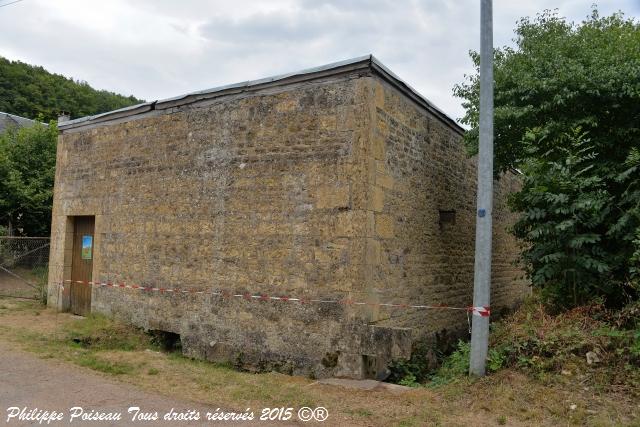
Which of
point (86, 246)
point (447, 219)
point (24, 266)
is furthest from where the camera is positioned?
point (24, 266)

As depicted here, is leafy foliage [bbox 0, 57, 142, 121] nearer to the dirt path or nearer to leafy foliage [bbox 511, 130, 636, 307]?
the dirt path

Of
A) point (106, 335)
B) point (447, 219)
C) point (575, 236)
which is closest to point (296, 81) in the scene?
point (447, 219)

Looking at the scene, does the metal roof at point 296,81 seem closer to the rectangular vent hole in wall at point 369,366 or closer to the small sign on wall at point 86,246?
the small sign on wall at point 86,246

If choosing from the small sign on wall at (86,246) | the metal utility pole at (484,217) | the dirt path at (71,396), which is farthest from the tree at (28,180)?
the metal utility pole at (484,217)

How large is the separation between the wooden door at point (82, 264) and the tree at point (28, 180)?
297 inches

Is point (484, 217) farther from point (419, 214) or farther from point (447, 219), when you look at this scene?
point (447, 219)

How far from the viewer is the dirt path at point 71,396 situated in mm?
4601

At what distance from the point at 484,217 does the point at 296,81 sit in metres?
3.31

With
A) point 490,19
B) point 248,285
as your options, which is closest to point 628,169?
point 490,19

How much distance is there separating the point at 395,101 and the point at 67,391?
18.9 ft

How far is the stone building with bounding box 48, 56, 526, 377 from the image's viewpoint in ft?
22.0

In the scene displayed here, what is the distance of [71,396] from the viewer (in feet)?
17.3

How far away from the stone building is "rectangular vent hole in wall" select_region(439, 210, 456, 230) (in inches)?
1.5

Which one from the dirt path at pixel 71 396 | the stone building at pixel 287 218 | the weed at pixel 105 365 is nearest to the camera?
the dirt path at pixel 71 396
